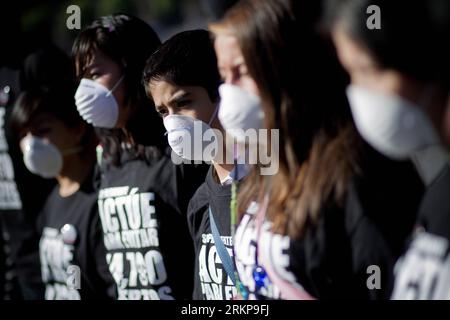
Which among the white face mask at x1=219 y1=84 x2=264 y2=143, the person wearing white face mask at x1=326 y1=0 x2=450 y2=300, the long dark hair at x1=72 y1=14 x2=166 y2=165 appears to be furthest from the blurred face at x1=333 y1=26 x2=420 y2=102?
the long dark hair at x1=72 y1=14 x2=166 y2=165

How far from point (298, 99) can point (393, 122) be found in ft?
1.91

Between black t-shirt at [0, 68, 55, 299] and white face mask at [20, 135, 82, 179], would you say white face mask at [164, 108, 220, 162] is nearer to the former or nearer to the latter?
white face mask at [20, 135, 82, 179]

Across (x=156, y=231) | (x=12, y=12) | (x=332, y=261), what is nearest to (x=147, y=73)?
(x=156, y=231)

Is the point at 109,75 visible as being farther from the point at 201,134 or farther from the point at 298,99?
the point at 298,99

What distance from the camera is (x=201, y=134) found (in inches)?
157

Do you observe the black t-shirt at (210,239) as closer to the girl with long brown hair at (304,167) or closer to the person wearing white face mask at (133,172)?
the person wearing white face mask at (133,172)

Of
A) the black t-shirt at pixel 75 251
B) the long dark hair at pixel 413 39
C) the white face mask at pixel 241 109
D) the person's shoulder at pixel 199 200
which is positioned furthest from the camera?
the black t-shirt at pixel 75 251

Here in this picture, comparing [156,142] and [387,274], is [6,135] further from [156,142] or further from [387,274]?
[387,274]

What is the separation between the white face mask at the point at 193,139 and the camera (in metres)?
3.97

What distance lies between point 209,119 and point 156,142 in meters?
0.65

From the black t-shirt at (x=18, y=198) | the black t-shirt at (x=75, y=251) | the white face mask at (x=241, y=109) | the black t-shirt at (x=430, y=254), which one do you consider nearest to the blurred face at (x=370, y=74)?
the black t-shirt at (x=430, y=254)

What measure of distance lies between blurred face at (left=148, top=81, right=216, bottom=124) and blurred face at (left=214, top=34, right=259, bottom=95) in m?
0.72

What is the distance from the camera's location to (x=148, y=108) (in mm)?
4758

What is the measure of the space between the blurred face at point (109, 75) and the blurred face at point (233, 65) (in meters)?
1.40
